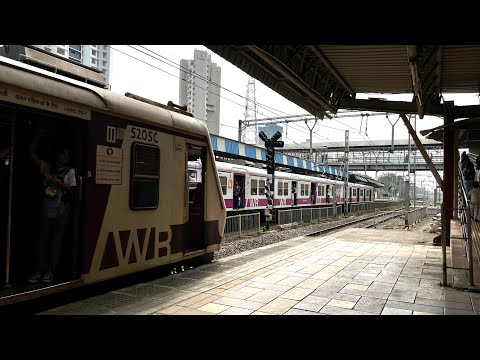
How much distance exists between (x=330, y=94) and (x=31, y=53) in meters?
6.75

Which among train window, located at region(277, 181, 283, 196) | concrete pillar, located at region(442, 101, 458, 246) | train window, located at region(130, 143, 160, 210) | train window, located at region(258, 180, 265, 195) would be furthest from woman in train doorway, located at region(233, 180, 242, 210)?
train window, located at region(130, 143, 160, 210)

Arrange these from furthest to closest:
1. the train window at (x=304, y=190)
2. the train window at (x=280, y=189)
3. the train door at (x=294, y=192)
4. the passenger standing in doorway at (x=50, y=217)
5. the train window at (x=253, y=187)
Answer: the train window at (x=304, y=190) < the train door at (x=294, y=192) < the train window at (x=280, y=189) < the train window at (x=253, y=187) < the passenger standing in doorway at (x=50, y=217)

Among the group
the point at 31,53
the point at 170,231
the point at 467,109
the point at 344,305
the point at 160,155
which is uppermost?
the point at 467,109

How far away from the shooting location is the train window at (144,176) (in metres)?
5.58

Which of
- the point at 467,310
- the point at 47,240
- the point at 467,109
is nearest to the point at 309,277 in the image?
the point at 467,310

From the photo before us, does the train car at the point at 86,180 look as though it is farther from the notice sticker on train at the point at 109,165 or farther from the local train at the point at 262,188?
the local train at the point at 262,188

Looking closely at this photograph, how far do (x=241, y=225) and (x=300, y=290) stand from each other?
8.58 meters

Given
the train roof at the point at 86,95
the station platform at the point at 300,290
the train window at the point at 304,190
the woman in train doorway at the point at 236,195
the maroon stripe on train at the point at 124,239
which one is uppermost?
the train roof at the point at 86,95

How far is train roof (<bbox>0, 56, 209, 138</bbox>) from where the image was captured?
161 inches

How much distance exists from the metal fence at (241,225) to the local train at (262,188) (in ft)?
5.95

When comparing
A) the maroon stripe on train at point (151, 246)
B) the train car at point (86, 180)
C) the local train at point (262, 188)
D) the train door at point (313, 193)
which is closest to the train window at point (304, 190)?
the local train at point (262, 188)

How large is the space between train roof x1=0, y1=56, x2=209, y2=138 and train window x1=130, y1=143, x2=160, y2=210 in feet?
1.55
